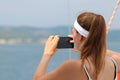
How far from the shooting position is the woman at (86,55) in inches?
49.9

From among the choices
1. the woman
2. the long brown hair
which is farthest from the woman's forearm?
the long brown hair

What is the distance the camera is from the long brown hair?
1.28m

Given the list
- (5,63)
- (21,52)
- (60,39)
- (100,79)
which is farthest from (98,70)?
(21,52)

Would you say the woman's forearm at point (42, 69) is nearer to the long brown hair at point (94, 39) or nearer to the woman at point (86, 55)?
the woman at point (86, 55)

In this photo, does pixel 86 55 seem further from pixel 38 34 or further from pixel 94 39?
pixel 38 34

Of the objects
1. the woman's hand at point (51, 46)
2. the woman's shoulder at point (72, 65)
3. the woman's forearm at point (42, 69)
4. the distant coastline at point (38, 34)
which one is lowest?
the distant coastline at point (38, 34)

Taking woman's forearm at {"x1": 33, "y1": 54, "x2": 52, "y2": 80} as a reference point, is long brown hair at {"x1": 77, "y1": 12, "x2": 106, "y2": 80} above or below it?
above

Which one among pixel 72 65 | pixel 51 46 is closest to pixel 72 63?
pixel 72 65

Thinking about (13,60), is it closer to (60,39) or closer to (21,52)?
(21,52)

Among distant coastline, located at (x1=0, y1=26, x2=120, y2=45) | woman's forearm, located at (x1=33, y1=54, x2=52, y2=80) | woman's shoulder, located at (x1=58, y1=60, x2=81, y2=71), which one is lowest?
distant coastline, located at (x1=0, y1=26, x2=120, y2=45)

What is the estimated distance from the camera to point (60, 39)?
4.43ft

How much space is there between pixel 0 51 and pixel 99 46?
22.4 m

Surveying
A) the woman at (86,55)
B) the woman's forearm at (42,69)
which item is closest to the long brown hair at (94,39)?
the woman at (86,55)

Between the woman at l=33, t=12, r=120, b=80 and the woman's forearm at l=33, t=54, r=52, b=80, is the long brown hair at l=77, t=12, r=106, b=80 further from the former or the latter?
the woman's forearm at l=33, t=54, r=52, b=80
